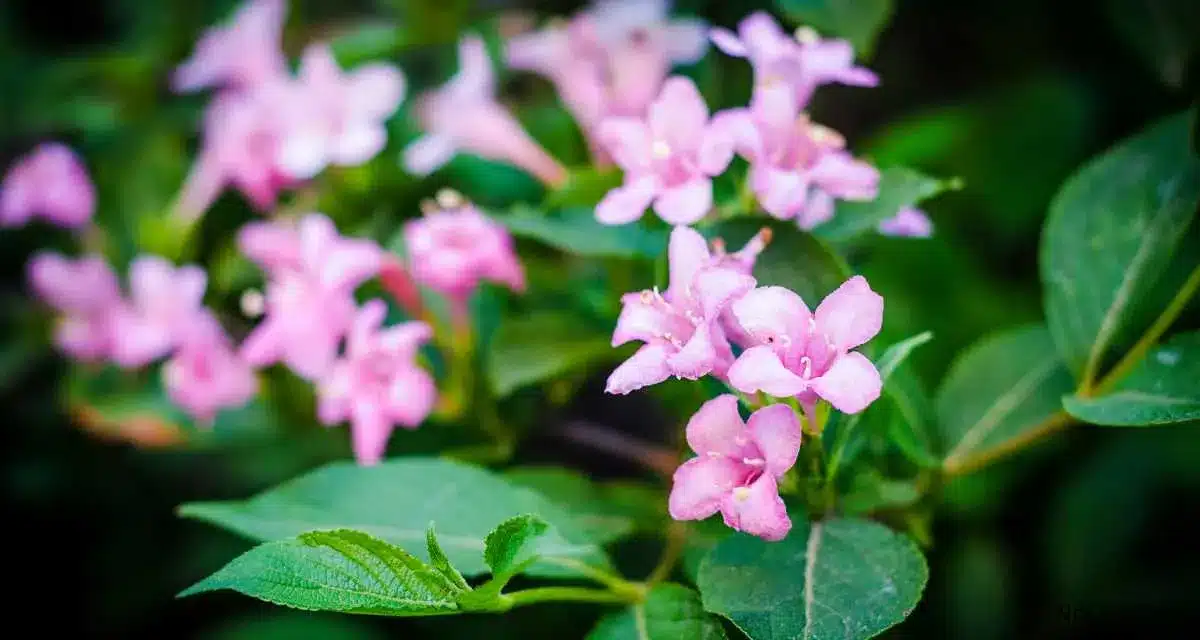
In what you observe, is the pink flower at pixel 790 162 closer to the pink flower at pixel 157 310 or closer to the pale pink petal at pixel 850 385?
the pale pink petal at pixel 850 385

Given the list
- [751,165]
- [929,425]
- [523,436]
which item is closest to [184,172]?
[523,436]

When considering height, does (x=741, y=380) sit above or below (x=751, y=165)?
below

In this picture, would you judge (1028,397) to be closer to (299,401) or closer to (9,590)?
(299,401)

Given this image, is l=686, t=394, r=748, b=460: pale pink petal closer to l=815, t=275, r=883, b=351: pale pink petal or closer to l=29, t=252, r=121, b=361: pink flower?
l=815, t=275, r=883, b=351: pale pink petal

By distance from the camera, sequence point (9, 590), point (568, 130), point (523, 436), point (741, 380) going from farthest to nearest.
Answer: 1. point (9, 590)
2. point (568, 130)
3. point (523, 436)
4. point (741, 380)

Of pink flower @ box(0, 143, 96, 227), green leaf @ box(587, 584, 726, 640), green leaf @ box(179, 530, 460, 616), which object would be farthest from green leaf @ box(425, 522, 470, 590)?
pink flower @ box(0, 143, 96, 227)

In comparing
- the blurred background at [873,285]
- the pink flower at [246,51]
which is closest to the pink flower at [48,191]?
the blurred background at [873,285]
